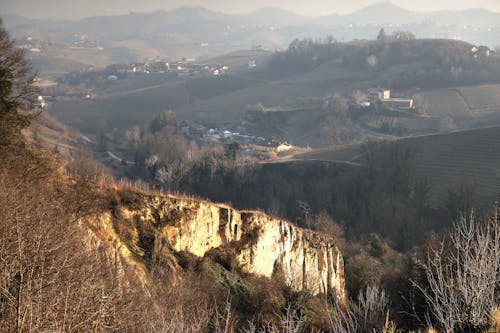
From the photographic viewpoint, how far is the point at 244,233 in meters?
24.4

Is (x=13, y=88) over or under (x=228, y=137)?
over

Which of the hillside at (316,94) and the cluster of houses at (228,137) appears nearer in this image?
the cluster of houses at (228,137)

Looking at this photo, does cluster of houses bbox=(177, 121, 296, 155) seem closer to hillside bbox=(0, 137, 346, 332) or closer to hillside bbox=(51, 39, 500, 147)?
hillside bbox=(51, 39, 500, 147)

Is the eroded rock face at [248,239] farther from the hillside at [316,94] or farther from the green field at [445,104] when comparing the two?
the green field at [445,104]

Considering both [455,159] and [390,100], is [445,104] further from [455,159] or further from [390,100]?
[455,159]

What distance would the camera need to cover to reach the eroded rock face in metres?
21.8

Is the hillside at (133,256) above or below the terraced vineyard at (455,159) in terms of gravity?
above

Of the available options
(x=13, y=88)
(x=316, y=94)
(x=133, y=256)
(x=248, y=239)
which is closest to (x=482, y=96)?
(x=316, y=94)

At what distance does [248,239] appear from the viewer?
2428 centimetres

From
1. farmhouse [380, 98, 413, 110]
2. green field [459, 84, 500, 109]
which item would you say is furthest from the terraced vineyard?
green field [459, 84, 500, 109]

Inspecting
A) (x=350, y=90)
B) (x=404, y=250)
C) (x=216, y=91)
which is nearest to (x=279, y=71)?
(x=216, y=91)

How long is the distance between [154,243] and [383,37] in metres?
193

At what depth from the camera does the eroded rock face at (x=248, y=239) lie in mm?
21766

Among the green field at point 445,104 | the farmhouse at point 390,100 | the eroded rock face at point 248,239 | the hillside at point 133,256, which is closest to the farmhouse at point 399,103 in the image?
the farmhouse at point 390,100
